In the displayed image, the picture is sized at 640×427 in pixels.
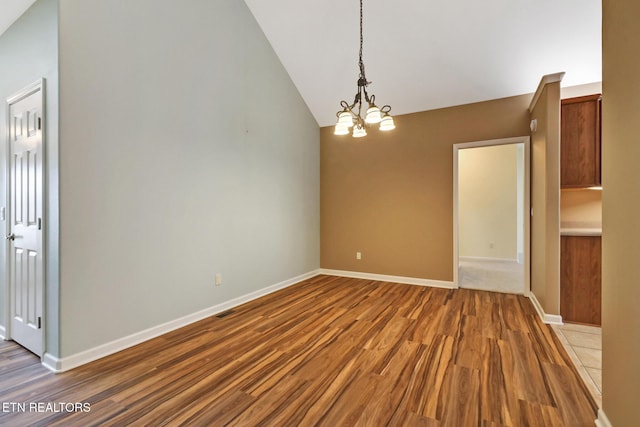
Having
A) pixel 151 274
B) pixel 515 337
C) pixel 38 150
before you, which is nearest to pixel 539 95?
pixel 515 337

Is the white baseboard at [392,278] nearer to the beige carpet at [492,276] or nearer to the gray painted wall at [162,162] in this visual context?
the beige carpet at [492,276]

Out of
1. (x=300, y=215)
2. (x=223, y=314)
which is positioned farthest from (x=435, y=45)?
(x=223, y=314)

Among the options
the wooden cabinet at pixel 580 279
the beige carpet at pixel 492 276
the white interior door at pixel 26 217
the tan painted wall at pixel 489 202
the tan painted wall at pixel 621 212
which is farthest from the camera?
the tan painted wall at pixel 489 202

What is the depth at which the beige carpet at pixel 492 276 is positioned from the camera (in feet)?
14.9

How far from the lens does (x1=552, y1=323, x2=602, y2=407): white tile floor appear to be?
205 cm

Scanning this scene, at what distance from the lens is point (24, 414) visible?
1.76 meters

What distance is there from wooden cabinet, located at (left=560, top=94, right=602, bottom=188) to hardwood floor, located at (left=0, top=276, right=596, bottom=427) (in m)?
1.65

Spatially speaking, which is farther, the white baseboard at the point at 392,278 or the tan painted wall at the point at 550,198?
the white baseboard at the point at 392,278

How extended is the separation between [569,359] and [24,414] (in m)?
3.83

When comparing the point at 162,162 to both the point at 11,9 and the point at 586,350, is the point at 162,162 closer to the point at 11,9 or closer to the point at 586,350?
the point at 11,9

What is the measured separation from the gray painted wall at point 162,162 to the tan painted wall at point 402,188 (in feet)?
4.42

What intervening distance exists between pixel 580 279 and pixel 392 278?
2438mm

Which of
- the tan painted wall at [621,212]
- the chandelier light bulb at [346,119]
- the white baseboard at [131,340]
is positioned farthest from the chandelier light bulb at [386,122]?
the white baseboard at [131,340]

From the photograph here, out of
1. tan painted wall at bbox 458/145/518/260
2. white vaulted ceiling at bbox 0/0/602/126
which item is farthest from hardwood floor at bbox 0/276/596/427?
tan painted wall at bbox 458/145/518/260
